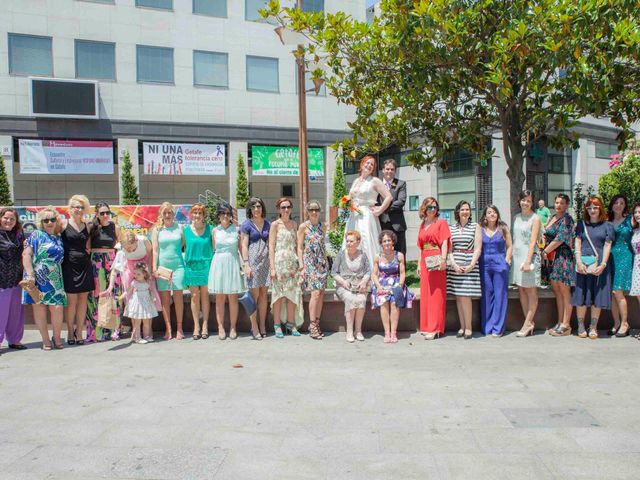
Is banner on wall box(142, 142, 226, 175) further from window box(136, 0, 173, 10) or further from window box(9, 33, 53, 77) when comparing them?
window box(136, 0, 173, 10)

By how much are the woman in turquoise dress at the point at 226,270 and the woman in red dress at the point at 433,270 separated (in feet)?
8.15

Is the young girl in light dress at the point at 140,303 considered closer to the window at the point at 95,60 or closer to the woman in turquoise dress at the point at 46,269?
the woman in turquoise dress at the point at 46,269

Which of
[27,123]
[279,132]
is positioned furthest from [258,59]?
[27,123]

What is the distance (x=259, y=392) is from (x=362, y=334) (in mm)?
2906

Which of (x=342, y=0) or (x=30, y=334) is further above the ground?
(x=342, y=0)

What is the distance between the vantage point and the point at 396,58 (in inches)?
344

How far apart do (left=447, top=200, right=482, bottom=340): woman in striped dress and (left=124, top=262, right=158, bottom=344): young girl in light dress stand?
4048 mm

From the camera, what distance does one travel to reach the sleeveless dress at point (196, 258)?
793cm

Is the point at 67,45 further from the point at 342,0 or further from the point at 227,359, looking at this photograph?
the point at 227,359

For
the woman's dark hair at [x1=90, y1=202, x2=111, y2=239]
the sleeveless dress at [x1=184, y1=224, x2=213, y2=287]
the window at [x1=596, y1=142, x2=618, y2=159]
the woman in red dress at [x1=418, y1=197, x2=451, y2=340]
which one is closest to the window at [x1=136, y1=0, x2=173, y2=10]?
the window at [x1=596, y1=142, x2=618, y2=159]

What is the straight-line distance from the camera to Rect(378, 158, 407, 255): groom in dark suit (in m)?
8.38

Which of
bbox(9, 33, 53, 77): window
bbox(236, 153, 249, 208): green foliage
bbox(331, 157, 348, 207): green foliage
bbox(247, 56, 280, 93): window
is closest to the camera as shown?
bbox(9, 33, 53, 77): window

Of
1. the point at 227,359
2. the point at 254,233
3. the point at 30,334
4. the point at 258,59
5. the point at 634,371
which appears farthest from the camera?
the point at 258,59

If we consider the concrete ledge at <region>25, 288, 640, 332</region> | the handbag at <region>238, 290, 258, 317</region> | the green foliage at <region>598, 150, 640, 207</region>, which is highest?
the green foliage at <region>598, 150, 640, 207</region>
